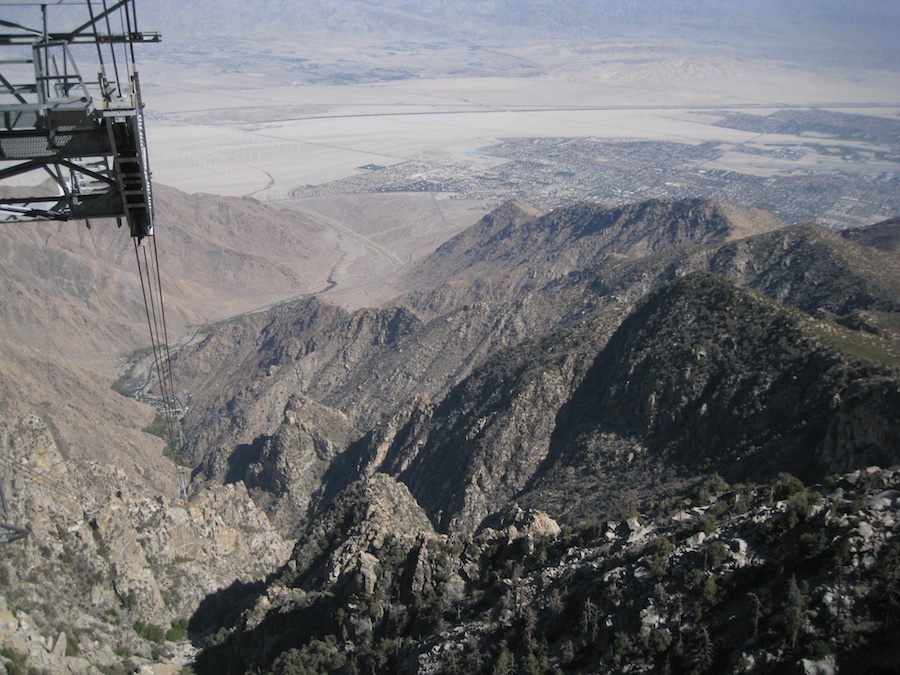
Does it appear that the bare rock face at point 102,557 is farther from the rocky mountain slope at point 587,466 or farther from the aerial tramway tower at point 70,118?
the aerial tramway tower at point 70,118

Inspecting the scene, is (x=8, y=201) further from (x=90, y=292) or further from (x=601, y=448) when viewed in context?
(x=90, y=292)

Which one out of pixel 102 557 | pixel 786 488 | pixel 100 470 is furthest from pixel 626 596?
pixel 100 470

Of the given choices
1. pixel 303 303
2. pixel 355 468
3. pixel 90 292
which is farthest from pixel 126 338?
pixel 355 468

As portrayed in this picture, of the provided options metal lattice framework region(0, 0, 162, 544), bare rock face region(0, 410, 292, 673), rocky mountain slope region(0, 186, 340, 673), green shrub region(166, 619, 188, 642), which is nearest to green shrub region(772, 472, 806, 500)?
metal lattice framework region(0, 0, 162, 544)

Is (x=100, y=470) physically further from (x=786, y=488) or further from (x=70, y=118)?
(x=70, y=118)

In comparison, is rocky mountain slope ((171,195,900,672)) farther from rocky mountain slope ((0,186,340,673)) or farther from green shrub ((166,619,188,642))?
rocky mountain slope ((0,186,340,673))
